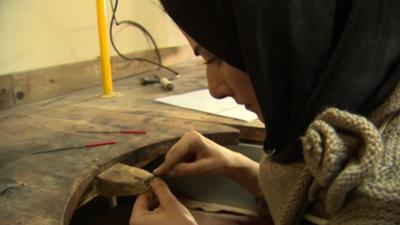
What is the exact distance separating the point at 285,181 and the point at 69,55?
1.00 metres

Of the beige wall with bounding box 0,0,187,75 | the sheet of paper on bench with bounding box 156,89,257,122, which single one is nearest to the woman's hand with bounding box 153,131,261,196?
the sheet of paper on bench with bounding box 156,89,257,122

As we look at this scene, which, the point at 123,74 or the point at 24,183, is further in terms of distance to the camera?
the point at 123,74

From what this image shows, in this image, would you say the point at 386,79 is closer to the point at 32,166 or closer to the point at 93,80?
the point at 32,166

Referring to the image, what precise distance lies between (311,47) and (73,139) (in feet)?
1.82

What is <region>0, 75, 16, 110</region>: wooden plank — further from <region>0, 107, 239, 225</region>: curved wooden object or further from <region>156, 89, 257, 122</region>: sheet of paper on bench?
<region>156, 89, 257, 122</region>: sheet of paper on bench

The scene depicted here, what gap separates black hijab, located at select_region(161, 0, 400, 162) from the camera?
1.59 feet

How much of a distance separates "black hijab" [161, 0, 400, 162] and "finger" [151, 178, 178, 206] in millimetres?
259

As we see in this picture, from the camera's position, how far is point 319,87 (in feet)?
1.67

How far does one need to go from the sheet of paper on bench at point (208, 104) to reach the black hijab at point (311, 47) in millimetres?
471

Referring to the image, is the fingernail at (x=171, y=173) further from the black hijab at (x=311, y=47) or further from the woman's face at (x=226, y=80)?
the black hijab at (x=311, y=47)

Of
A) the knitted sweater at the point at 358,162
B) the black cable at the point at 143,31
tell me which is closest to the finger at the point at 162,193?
the knitted sweater at the point at 358,162

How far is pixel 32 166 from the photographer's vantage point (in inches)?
29.0

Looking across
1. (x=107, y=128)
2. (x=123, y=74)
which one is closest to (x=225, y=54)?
(x=107, y=128)

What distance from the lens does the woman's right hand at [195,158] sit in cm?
84
